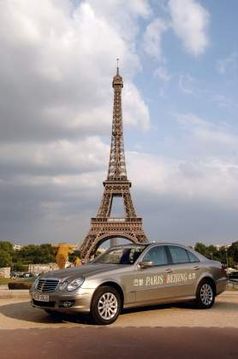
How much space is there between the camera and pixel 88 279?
9.12 meters

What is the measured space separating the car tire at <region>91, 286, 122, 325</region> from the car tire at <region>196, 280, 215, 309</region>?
7.17 feet

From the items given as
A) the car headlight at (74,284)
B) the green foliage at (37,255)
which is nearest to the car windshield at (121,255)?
the car headlight at (74,284)

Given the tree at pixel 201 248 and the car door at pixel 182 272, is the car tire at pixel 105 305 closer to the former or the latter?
the car door at pixel 182 272

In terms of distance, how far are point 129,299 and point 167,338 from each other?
214cm

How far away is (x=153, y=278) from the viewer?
1005cm

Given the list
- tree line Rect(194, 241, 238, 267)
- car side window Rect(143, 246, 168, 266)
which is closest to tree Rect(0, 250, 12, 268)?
tree line Rect(194, 241, 238, 267)

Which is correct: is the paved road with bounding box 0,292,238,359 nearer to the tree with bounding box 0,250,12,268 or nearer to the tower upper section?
the tower upper section

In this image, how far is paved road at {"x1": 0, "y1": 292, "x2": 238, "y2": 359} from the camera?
6582 millimetres

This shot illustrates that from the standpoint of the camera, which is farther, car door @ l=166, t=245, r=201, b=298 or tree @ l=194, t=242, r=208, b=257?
tree @ l=194, t=242, r=208, b=257


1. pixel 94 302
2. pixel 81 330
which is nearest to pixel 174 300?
pixel 94 302

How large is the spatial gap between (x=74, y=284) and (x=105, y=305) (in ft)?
2.20

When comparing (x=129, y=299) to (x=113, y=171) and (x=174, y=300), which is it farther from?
(x=113, y=171)

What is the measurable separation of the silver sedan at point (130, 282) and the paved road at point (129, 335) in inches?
11.8

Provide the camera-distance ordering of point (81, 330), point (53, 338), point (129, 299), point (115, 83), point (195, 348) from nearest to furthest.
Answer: point (195, 348) < point (53, 338) < point (81, 330) < point (129, 299) < point (115, 83)
